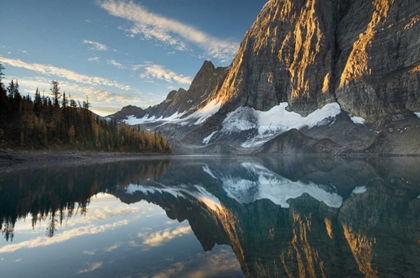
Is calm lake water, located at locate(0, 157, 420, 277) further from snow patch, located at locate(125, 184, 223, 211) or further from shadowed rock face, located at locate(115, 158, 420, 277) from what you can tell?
snow patch, located at locate(125, 184, 223, 211)

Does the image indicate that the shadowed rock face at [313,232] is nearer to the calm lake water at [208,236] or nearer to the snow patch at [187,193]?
the calm lake water at [208,236]

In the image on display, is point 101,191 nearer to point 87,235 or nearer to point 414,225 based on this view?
point 87,235

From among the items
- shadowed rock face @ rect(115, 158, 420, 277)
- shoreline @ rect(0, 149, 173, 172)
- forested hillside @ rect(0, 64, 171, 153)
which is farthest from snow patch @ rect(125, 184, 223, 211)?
forested hillside @ rect(0, 64, 171, 153)

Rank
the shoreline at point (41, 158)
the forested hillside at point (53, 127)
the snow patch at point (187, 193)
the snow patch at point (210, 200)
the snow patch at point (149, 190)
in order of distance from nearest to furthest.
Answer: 1. the snow patch at point (210, 200)
2. the snow patch at point (187, 193)
3. the snow patch at point (149, 190)
4. the shoreline at point (41, 158)
5. the forested hillside at point (53, 127)

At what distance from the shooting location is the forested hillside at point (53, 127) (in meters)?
86.7

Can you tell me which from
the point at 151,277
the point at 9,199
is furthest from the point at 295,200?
the point at 9,199

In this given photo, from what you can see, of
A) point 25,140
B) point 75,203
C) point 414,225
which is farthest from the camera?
point 25,140

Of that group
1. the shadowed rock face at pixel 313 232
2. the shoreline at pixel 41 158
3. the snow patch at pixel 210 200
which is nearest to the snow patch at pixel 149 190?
the snow patch at pixel 210 200

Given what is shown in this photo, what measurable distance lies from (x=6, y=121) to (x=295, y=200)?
93410 mm

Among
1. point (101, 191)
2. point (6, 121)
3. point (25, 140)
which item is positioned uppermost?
point (6, 121)

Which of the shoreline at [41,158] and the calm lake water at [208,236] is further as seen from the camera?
the shoreline at [41,158]

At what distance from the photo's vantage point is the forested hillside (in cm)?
8669

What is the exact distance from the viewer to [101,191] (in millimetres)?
31906

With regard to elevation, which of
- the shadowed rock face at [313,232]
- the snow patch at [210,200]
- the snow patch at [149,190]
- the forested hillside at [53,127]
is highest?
the forested hillside at [53,127]
